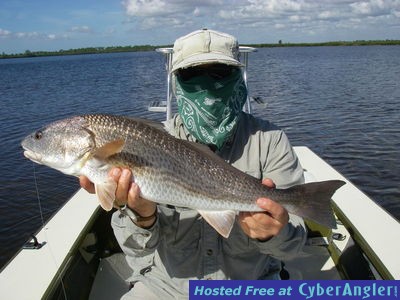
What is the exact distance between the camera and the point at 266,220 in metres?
2.58

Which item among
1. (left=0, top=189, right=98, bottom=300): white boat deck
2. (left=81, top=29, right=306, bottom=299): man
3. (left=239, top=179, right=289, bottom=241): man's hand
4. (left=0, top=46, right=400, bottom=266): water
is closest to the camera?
(left=239, top=179, right=289, bottom=241): man's hand

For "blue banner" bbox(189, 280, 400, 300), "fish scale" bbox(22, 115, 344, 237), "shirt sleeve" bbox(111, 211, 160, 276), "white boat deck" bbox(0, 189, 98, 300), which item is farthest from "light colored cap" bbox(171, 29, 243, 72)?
"white boat deck" bbox(0, 189, 98, 300)

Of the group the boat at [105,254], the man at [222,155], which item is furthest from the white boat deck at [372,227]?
the man at [222,155]

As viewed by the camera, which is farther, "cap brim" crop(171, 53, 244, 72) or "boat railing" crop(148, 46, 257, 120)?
"boat railing" crop(148, 46, 257, 120)

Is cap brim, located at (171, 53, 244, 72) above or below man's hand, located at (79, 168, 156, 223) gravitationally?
above

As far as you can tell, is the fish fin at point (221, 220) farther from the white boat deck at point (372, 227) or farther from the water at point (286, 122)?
the water at point (286, 122)

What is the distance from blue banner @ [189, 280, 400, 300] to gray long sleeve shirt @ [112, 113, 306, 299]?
0.88ft

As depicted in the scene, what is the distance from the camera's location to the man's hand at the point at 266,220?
8.28ft

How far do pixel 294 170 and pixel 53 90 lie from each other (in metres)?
31.7

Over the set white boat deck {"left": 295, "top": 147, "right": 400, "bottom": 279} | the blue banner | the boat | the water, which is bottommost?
the water

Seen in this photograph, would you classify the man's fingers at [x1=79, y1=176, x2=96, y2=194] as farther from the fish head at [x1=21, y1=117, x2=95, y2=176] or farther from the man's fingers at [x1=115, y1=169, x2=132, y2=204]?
the man's fingers at [x1=115, y1=169, x2=132, y2=204]

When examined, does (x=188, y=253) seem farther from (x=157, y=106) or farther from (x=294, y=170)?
(x=157, y=106)

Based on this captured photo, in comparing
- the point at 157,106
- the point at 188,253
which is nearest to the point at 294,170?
the point at 188,253

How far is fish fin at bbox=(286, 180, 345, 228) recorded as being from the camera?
2586 mm
